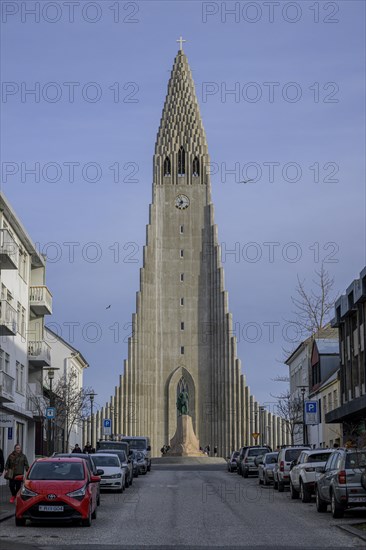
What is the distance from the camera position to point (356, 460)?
2302cm

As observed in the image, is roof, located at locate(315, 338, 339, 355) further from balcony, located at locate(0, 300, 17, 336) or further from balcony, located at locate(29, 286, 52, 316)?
balcony, located at locate(0, 300, 17, 336)

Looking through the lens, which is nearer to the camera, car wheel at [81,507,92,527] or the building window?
car wheel at [81,507,92,527]

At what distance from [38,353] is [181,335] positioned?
5365 cm

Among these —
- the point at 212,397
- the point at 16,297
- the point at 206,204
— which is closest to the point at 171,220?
the point at 206,204

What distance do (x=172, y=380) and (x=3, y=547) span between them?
9086cm

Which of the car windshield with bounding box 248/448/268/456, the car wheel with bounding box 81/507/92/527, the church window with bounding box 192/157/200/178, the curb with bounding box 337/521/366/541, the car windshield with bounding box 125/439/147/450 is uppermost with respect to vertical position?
the church window with bounding box 192/157/200/178

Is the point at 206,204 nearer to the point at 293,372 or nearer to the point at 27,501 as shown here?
the point at 293,372

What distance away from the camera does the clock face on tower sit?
365 ft

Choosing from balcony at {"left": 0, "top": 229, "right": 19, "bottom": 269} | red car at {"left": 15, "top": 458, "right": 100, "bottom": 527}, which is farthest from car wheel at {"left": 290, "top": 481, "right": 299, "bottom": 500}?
balcony at {"left": 0, "top": 229, "right": 19, "bottom": 269}

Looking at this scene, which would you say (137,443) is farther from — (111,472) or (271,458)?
(111,472)

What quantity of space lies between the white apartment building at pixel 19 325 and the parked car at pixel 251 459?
11.9 meters

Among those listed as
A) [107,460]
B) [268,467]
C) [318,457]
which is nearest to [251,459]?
[268,467]

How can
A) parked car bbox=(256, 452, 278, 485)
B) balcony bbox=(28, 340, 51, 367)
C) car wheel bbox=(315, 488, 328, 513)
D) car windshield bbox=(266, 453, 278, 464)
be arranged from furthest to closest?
balcony bbox=(28, 340, 51, 367) → car windshield bbox=(266, 453, 278, 464) → parked car bbox=(256, 452, 278, 485) → car wheel bbox=(315, 488, 328, 513)

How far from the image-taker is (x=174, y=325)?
4267 inches
